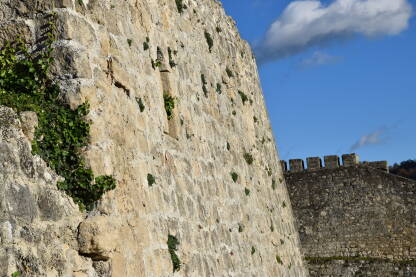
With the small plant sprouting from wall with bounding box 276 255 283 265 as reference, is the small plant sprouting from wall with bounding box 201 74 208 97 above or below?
above

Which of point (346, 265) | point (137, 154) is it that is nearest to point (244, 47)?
point (137, 154)

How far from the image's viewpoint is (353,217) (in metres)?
32.4

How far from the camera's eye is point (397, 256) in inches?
1239

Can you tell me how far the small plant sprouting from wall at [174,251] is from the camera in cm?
909

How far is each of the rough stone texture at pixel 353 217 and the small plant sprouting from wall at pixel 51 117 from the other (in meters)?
23.6

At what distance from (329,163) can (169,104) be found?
75.9 ft

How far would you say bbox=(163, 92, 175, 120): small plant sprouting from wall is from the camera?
10.6 meters

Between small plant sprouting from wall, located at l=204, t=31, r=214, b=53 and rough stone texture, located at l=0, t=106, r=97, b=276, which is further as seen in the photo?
small plant sprouting from wall, located at l=204, t=31, r=214, b=53

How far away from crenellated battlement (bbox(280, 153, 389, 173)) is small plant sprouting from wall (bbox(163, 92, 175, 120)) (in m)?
22.8

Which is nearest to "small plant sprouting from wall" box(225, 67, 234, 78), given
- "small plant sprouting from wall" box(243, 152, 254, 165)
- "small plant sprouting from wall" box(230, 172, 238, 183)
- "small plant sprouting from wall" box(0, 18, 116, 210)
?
"small plant sprouting from wall" box(243, 152, 254, 165)

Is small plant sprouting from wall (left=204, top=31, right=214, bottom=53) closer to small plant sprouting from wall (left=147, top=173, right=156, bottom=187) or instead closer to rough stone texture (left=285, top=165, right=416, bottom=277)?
small plant sprouting from wall (left=147, top=173, right=156, bottom=187)

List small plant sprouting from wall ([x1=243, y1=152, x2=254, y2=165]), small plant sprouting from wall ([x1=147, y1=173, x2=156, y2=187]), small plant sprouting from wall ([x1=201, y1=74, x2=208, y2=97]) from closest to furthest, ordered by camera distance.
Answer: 1. small plant sprouting from wall ([x1=147, y1=173, x2=156, y2=187])
2. small plant sprouting from wall ([x1=201, y1=74, x2=208, y2=97])
3. small plant sprouting from wall ([x1=243, y1=152, x2=254, y2=165])

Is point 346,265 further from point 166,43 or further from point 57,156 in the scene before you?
point 57,156

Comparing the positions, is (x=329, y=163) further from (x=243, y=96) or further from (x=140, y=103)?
(x=140, y=103)
